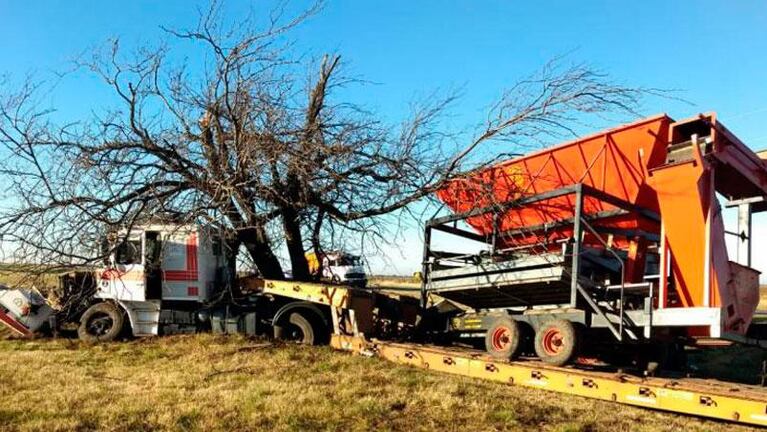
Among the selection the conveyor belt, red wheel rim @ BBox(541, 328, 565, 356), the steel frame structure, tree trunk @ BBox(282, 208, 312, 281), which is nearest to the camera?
the conveyor belt

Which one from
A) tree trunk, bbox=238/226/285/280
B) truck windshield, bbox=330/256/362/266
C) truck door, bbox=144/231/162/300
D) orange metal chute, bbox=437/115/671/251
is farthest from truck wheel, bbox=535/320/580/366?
truck door, bbox=144/231/162/300

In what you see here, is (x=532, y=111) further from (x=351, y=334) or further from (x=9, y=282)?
(x=9, y=282)

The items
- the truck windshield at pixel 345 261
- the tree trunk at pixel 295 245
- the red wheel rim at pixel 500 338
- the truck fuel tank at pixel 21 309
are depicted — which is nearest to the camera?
the red wheel rim at pixel 500 338

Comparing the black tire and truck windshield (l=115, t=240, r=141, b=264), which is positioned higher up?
truck windshield (l=115, t=240, r=141, b=264)

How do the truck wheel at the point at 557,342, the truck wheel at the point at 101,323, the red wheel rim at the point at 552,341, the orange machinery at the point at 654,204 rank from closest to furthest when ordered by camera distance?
the orange machinery at the point at 654,204
the truck wheel at the point at 557,342
the red wheel rim at the point at 552,341
the truck wheel at the point at 101,323

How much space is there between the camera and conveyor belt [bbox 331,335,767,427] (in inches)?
239

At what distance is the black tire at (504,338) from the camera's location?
8.44 m

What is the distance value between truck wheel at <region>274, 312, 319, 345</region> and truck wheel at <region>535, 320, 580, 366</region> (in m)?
4.17

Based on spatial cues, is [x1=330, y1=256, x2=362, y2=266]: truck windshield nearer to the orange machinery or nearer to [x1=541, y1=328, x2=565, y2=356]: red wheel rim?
the orange machinery

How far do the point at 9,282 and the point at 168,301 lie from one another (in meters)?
2.98

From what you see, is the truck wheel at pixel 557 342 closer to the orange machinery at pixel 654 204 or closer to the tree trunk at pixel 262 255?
the orange machinery at pixel 654 204

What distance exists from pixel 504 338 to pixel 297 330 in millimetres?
4045

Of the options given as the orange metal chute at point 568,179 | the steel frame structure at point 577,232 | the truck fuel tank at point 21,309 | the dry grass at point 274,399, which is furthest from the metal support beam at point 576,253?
the truck fuel tank at point 21,309

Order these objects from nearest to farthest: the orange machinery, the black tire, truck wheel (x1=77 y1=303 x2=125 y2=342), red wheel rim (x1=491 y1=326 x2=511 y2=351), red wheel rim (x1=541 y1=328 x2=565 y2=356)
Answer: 1. the orange machinery
2. red wheel rim (x1=541 y1=328 x2=565 y2=356)
3. the black tire
4. red wheel rim (x1=491 y1=326 x2=511 y2=351)
5. truck wheel (x1=77 y1=303 x2=125 y2=342)
